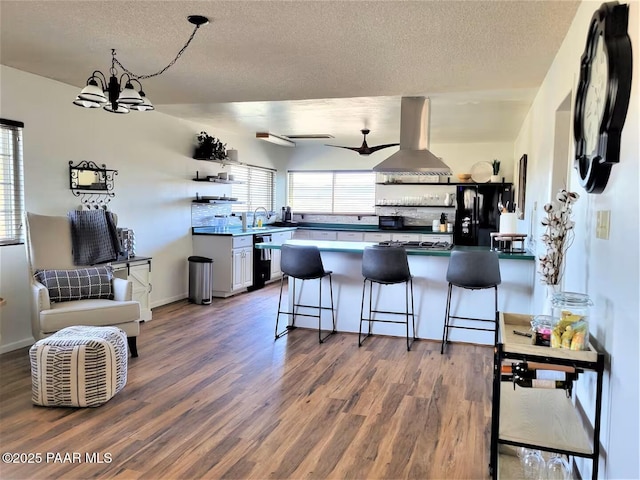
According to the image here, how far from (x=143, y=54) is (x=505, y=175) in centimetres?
652

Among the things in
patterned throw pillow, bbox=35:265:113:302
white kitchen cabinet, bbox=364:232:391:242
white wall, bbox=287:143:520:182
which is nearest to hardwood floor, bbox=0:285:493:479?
patterned throw pillow, bbox=35:265:113:302

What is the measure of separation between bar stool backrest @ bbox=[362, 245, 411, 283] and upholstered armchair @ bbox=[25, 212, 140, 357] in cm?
205

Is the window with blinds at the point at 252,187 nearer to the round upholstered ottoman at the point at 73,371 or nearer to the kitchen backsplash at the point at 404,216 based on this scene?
the kitchen backsplash at the point at 404,216

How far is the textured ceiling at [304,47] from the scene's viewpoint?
2.63m

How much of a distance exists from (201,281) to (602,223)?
16.5 ft

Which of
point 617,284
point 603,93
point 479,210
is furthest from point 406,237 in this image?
point 617,284

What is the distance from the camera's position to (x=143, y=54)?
3.44m

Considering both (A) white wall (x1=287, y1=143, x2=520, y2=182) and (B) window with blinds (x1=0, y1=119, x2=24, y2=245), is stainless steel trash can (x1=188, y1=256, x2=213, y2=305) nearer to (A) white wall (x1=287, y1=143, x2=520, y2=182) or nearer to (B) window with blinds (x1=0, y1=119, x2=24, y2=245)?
(B) window with blinds (x1=0, y1=119, x2=24, y2=245)

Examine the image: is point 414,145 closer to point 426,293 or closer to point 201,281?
point 426,293

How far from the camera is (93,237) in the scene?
441 cm

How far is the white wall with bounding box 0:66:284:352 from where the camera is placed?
161 inches

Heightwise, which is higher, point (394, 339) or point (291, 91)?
point (291, 91)

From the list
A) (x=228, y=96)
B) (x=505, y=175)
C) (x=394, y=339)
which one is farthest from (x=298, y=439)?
(x=505, y=175)

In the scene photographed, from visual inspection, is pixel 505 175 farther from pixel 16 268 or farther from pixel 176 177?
pixel 16 268
